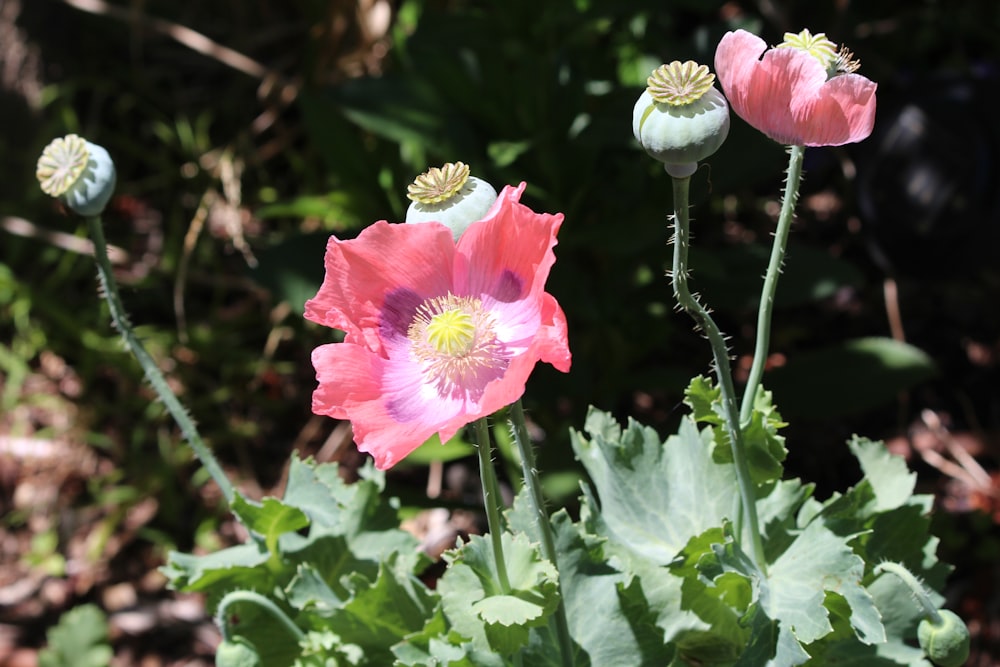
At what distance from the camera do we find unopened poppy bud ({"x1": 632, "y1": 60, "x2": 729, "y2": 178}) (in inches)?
34.8

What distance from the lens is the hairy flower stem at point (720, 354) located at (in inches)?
35.7

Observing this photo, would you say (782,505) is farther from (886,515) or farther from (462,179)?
(462,179)

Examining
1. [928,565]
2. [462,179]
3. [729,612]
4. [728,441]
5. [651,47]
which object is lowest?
A: [928,565]

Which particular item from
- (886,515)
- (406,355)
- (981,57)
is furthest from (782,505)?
(981,57)

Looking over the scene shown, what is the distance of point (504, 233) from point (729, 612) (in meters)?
0.49

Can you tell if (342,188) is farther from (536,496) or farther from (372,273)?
(536,496)

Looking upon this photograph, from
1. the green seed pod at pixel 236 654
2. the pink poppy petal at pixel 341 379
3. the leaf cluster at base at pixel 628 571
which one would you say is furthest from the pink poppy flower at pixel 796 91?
the green seed pod at pixel 236 654

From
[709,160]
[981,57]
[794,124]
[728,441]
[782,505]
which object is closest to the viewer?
[794,124]

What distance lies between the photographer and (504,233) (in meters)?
1.02

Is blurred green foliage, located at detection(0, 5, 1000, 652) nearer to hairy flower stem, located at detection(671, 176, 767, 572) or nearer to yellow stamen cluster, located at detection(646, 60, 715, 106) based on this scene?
hairy flower stem, located at detection(671, 176, 767, 572)

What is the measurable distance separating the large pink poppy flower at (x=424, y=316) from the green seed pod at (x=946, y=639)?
499mm

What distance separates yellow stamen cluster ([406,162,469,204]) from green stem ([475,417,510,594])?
0.20 metres

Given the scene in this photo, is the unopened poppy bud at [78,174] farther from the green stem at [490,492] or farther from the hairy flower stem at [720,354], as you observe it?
the hairy flower stem at [720,354]

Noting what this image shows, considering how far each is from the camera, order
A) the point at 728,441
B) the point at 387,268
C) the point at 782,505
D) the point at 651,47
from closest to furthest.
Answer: the point at 387,268 → the point at 728,441 → the point at 782,505 → the point at 651,47
